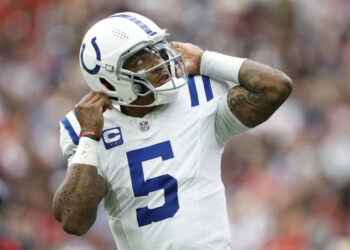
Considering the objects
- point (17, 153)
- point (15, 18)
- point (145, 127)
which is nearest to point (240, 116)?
point (145, 127)

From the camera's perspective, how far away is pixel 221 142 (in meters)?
3.64

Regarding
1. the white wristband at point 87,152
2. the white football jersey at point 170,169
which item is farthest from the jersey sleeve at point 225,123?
the white wristband at point 87,152

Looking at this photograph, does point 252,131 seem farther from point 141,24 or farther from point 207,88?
point 141,24

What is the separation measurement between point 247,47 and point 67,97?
2204 mm

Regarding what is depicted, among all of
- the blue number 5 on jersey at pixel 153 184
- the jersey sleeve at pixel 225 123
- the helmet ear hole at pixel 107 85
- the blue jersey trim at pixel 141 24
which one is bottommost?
the blue number 5 on jersey at pixel 153 184

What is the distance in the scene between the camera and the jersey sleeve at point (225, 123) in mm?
3537

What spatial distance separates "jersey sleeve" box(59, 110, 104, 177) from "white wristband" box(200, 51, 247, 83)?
25.3 inches

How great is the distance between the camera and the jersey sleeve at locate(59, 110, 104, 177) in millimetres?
3592

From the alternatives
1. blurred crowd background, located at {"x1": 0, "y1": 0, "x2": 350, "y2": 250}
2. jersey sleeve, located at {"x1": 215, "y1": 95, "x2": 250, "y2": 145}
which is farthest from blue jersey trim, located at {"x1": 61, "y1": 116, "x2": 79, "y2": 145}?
blurred crowd background, located at {"x1": 0, "y1": 0, "x2": 350, "y2": 250}

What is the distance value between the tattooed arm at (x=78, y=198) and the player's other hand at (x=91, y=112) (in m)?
0.18

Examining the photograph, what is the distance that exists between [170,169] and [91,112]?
43 centimetres

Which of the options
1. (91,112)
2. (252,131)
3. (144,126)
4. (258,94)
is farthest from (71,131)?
(252,131)

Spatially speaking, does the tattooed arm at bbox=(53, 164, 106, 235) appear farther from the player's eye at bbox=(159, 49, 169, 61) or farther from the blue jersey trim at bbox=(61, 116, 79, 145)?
the player's eye at bbox=(159, 49, 169, 61)

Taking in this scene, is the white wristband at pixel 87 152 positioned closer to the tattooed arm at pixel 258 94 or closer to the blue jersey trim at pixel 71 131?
the blue jersey trim at pixel 71 131
